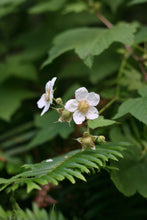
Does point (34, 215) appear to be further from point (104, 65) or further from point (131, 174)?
point (104, 65)

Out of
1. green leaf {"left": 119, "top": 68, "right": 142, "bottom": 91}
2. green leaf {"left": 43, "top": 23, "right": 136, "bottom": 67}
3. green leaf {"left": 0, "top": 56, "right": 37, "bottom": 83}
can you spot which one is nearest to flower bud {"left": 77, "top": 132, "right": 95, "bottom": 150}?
green leaf {"left": 43, "top": 23, "right": 136, "bottom": 67}

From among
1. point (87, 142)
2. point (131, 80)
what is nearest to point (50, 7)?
point (131, 80)

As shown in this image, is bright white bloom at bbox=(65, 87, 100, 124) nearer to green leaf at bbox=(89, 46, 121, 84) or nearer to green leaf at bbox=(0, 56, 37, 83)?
green leaf at bbox=(89, 46, 121, 84)

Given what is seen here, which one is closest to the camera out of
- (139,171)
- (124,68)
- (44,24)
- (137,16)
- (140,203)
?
(139,171)

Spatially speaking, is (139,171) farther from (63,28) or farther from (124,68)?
(63,28)

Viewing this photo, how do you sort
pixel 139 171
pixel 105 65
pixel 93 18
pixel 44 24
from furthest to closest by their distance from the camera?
pixel 44 24 < pixel 93 18 < pixel 105 65 < pixel 139 171

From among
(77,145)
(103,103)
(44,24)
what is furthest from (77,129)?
(44,24)
